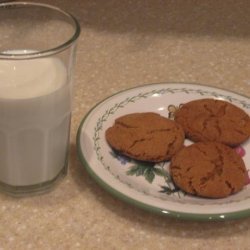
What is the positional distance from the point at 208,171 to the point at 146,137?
99mm

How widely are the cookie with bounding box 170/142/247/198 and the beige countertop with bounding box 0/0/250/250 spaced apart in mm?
43

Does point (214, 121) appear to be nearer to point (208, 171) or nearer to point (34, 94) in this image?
point (208, 171)

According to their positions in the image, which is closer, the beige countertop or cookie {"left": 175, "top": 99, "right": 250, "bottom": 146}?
the beige countertop

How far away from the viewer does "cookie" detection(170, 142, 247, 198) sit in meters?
0.58

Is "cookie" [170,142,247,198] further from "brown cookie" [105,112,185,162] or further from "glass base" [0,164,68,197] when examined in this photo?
"glass base" [0,164,68,197]

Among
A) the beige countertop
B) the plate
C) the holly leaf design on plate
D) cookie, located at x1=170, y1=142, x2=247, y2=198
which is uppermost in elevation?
cookie, located at x1=170, y1=142, x2=247, y2=198

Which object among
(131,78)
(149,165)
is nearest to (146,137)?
(149,165)

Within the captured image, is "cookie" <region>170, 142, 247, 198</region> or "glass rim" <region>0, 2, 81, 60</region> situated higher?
"glass rim" <region>0, 2, 81, 60</region>

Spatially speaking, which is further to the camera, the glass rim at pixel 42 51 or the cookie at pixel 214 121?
the cookie at pixel 214 121

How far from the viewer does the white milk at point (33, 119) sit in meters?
0.52

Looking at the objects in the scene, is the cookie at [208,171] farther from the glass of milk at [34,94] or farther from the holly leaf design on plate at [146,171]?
the glass of milk at [34,94]

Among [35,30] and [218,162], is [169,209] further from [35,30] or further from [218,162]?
[35,30]

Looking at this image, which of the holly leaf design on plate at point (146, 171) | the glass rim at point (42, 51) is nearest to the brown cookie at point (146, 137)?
the holly leaf design on plate at point (146, 171)

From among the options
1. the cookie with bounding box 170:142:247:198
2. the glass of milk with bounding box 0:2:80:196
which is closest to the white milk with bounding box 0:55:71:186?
the glass of milk with bounding box 0:2:80:196
